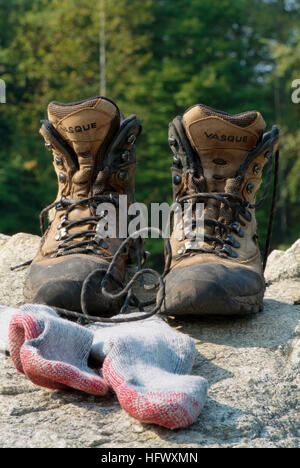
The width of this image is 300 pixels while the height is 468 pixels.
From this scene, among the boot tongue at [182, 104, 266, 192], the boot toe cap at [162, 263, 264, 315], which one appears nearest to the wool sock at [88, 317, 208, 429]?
the boot toe cap at [162, 263, 264, 315]

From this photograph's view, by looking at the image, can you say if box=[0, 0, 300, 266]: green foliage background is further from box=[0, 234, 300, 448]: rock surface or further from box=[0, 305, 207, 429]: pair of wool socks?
box=[0, 305, 207, 429]: pair of wool socks

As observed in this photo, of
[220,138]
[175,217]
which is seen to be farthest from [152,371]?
[220,138]

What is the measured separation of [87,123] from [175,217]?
18.8 inches

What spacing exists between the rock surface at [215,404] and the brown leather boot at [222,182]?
159 mm

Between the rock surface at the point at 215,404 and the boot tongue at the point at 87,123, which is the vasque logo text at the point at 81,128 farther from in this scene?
the rock surface at the point at 215,404

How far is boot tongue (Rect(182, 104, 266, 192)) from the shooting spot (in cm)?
230

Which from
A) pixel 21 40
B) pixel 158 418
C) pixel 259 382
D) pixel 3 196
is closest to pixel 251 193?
pixel 259 382

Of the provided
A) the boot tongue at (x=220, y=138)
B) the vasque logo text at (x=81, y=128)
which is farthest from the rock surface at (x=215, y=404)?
the vasque logo text at (x=81, y=128)

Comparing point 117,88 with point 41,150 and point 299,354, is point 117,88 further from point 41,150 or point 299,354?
point 299,354

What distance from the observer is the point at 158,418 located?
1.38 metres

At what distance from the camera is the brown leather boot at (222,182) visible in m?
2.21

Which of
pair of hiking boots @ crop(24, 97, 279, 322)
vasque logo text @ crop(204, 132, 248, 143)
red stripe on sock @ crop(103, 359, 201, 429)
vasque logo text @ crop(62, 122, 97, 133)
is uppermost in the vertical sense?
vasque logo text @ crop(62, 122, 97, 133)

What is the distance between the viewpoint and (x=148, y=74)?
20.2 meters

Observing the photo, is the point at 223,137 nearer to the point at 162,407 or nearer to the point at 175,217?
the point at 175,217
